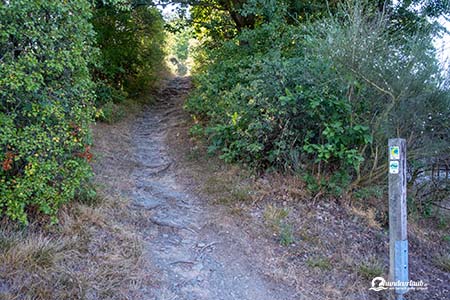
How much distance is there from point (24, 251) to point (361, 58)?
4.03 meters

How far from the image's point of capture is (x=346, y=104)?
4.23 meters

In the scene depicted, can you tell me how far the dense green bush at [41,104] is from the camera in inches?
106

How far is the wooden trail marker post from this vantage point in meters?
2.89

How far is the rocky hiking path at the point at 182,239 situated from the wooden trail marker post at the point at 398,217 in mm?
935

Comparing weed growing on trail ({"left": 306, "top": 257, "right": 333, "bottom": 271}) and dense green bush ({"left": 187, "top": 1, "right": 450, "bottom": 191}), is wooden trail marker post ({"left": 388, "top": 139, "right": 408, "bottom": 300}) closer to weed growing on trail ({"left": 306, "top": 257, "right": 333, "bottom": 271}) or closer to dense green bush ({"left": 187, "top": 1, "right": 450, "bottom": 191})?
weed growing on trail ({"left": 306, "top": 257, "right": 333, "bottom": 271})

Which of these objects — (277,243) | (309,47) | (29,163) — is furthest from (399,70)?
(29,163)

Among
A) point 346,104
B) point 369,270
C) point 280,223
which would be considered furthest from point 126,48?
point 369,270

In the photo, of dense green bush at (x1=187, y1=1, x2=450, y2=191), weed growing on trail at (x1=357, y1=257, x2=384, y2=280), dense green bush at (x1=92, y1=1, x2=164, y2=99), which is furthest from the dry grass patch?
dense green bush at (x1=92, y1=1, x2=164, y2=99)

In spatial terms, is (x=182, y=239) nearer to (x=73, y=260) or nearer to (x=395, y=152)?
(x=73, y=260)

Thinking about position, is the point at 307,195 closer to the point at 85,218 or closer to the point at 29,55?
the point at 85,218

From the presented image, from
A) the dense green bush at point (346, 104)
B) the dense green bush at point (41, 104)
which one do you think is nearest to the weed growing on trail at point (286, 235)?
the dense green bush at point (346, 104)

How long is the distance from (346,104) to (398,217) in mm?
1761

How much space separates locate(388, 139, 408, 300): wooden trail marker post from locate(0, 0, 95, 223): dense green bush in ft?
9.72

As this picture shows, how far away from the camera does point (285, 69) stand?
15.6 feet
